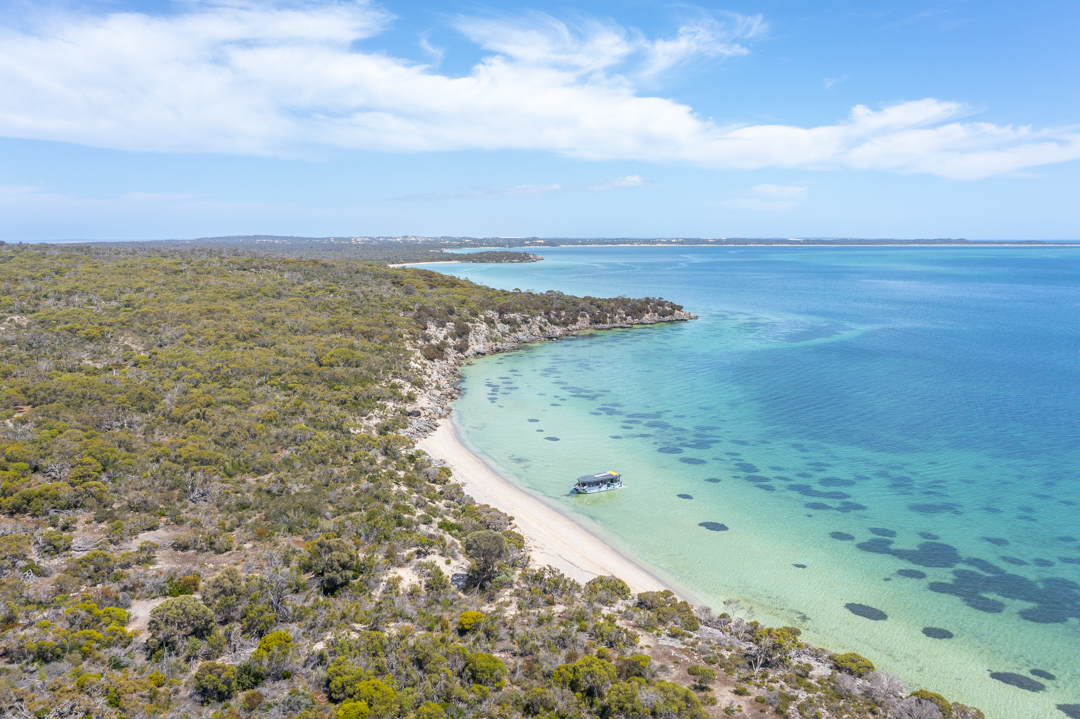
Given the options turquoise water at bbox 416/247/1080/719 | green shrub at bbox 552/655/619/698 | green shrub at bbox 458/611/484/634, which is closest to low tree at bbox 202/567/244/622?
green shrub at bbox 458/611/484/634

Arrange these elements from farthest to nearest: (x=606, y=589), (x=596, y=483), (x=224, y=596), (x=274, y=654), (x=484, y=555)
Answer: (x=596, y=483)
(x=606, y=589)
(x=484, y=555)
(x=224, y=596)
(x=274, y=654)

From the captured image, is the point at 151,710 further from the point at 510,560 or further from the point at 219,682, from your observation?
the point at 510,560

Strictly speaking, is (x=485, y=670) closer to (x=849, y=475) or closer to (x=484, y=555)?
(x=484, y=555)

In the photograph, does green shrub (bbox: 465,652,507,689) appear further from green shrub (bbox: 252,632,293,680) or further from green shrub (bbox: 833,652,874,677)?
green shrub (bbox: 833,652,874,677)

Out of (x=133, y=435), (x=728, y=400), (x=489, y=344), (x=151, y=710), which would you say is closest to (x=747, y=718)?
(x=151, y=710)

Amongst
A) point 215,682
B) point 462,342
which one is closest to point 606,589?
point 215,682

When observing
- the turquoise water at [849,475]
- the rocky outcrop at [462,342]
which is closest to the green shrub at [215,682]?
the turquoise water at [849,475]
